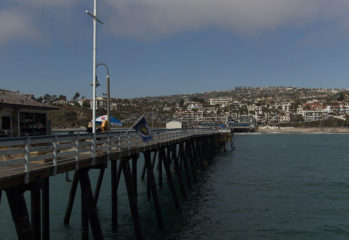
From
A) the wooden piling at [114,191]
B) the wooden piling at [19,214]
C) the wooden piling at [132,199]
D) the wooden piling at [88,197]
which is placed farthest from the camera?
the wooden piling at [114,191]

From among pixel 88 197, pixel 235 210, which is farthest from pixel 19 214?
pixel 235 210

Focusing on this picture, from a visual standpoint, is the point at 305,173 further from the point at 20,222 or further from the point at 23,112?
the point at 20,222

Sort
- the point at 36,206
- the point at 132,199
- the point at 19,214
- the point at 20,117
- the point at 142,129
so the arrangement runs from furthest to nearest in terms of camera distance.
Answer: the point at 142,129 → the point at 132,199 → the point at 20,117 → the point at 36,206 → the point at 19,214

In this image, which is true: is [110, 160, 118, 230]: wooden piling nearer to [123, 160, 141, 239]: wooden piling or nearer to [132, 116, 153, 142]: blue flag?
[123, 160, 141, 239]: wooden piling

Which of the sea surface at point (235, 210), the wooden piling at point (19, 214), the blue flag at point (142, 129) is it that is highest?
the blue flag at point (142, 129)

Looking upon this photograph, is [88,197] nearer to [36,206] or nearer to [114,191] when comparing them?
[36,206]

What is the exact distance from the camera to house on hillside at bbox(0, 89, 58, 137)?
12289 millimetres

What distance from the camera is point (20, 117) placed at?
13.2 m

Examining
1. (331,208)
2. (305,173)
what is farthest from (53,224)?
(305,173)

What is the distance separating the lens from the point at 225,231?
1541 centimetres

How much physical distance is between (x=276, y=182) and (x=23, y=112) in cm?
2133

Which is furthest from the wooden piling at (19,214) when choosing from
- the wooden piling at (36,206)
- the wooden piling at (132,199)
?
the wooden piling at (132,199)

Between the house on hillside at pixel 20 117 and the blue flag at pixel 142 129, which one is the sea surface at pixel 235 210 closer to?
the blue flag at pixel 142 129

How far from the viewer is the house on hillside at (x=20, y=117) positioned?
12.3 meters
